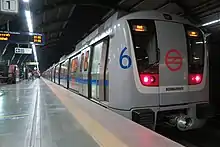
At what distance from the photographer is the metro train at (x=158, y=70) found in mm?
3715

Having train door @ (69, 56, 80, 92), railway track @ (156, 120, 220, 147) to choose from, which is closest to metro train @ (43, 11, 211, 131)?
railway track @ (156, 120, 220, 147)

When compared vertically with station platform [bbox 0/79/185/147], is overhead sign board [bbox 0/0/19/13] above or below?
above

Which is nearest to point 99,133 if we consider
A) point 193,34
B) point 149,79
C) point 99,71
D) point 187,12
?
point 149,79

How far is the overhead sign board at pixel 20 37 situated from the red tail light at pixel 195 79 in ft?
37.2

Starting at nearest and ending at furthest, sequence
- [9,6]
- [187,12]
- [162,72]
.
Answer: [162,72] → [9,6] → [187,12]

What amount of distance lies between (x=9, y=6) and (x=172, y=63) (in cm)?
482

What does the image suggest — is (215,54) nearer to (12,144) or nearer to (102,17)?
(102,17)

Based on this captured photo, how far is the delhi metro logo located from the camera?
155 inches

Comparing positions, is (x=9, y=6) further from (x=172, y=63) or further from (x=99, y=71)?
(x=172, y=63)

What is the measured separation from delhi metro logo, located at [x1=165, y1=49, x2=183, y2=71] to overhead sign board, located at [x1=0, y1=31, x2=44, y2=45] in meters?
11.2

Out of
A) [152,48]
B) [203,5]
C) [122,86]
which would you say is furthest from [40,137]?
[203,5]

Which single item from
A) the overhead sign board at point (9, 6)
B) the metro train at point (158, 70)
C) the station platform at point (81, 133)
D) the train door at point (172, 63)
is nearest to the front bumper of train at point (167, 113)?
the metro train at point (158, 70)

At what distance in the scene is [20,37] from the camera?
1312cm

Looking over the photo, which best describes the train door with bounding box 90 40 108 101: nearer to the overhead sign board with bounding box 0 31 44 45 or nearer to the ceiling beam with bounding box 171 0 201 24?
the ceiling beam with bounding box 171 0 201 24
